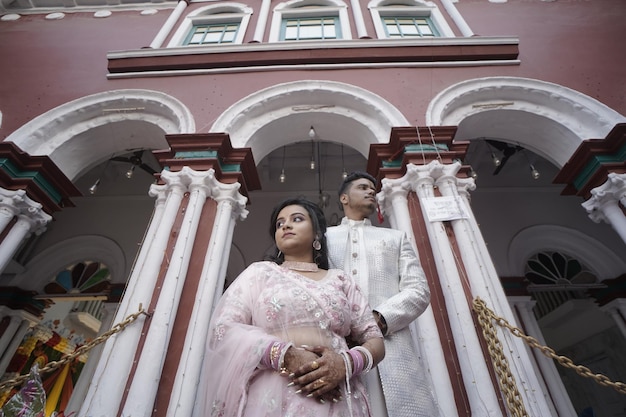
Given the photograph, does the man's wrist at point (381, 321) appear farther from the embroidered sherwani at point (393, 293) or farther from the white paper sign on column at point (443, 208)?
the white paper sign on column at point (443, 208)

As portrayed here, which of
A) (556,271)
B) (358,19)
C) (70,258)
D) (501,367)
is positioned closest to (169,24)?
(358,19)

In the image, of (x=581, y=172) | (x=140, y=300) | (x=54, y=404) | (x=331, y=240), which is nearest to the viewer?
(x=331, y=240)

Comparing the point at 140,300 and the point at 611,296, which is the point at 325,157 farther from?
the point at 611,296

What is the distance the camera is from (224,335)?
1164mm

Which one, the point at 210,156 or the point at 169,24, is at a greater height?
the point at 169,24

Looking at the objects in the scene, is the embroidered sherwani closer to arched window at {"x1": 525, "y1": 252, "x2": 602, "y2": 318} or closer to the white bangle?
the white bangle

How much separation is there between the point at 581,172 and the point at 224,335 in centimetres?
436

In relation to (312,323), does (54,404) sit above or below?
above

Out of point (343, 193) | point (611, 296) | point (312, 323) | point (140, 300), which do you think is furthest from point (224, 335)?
point (611, 296)

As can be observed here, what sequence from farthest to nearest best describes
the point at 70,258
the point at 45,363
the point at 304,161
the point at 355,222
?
the point at 45,363
the point at 304,161
the point at 70,258
the point at 355,222

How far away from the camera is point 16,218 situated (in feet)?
11.9

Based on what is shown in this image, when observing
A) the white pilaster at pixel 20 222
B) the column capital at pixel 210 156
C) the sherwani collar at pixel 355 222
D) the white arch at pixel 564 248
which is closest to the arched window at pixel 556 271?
the white arch at pixel 564 248

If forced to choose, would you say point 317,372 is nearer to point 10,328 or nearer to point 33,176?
point 33,176

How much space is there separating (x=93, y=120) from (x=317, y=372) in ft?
15.6
